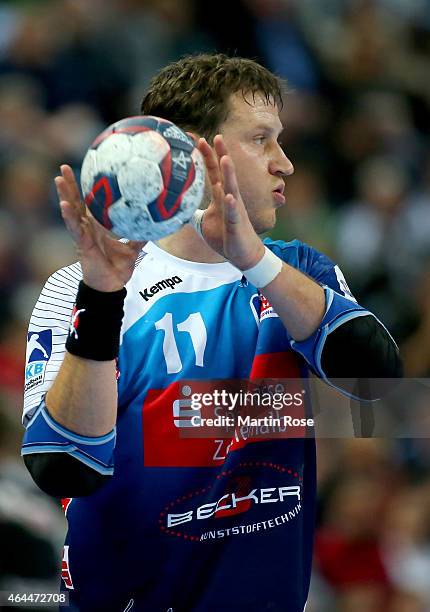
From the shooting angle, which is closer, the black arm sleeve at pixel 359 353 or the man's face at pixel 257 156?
the black arm sleeve at pixel 359 353

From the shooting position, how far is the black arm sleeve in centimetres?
342

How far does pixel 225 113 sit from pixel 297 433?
1.23 m

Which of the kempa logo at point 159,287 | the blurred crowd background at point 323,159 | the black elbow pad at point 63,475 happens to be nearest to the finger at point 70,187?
the kempa logo at point 159,287

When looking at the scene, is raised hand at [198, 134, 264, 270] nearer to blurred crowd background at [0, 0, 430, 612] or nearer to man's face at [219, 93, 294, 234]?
man's face at [219, 93, 294, 234]

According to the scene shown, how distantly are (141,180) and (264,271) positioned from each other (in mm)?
533

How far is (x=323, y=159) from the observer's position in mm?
8633

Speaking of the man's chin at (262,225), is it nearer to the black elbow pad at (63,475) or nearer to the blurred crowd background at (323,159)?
the black elbow pad at (63,475)

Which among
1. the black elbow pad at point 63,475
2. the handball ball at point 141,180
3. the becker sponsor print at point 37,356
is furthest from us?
the becker sponsor print at point 37,356

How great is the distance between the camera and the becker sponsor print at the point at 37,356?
3.57m

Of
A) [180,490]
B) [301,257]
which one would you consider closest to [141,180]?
[301,257]

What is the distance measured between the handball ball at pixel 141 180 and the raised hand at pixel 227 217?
10 cm

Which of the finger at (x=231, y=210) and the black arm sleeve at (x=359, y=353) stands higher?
the finger at (x=231, y=210)

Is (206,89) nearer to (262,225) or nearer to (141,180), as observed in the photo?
(262,225)

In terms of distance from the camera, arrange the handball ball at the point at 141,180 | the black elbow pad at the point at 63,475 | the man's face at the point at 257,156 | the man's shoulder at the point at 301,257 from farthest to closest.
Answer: the man's shoulder at the point at 301,257 < the man's face at the point at 257,156 < the black elbow pad at the point at 63,475 < the handball ball at the point at 141,180
